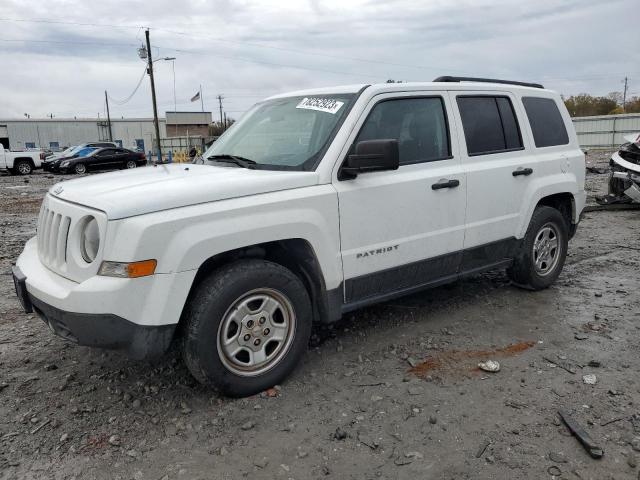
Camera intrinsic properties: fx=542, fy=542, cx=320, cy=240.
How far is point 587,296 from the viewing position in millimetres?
5195

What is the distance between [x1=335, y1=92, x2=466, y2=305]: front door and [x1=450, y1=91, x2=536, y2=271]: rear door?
140 millimetres

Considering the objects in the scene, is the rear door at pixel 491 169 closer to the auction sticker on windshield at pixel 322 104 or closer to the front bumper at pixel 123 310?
the auction sticker on windshield at pixel 322 104

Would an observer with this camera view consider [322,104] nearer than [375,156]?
No

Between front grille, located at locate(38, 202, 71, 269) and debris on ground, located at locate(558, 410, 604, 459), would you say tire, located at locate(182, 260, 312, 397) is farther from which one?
debris on ground, located at locate(558, 410, 604, 459)

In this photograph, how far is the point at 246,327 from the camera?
10.7 feet

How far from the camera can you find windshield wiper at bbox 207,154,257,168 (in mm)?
3857

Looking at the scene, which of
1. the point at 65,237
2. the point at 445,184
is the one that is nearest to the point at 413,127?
the point at 445,184

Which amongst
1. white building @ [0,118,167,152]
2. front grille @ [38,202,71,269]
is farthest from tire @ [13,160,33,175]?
white building @ [0,118,167,152]

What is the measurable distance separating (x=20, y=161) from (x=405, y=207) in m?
27.7

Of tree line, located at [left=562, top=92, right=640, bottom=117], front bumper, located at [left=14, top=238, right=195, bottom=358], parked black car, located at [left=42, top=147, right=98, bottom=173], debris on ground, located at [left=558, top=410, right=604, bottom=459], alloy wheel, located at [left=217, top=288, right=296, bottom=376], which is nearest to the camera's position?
debris on ground, located at [left=558, top=410, right=604, bottom=459]

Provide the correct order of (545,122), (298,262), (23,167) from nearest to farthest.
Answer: (298,262) < (545,122) < (23,167)

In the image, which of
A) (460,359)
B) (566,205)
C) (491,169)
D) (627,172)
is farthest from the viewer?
(627,172)

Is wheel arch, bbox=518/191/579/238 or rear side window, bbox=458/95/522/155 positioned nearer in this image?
rear side window, bbox=458/95/522/155

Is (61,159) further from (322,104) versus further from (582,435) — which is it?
(582,435)
